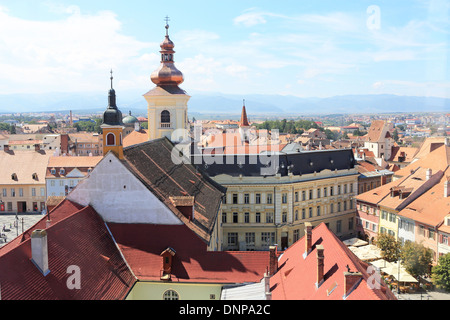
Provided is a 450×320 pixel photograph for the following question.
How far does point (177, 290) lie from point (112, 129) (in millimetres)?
9146

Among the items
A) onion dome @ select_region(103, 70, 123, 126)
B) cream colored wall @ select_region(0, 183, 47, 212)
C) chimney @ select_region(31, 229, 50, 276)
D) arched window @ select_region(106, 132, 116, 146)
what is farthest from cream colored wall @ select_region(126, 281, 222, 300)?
cream colored wall @ select_region(0, 183, 47, 212)

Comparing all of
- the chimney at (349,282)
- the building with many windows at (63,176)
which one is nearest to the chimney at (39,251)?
the chimney at (349,282)

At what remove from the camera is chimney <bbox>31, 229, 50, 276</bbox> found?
47.6 feet

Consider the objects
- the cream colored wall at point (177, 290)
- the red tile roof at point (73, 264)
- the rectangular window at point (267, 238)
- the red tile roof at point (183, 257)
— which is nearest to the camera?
the red tile roof at point (73, 264)

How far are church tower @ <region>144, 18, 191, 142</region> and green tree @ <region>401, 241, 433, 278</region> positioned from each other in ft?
67.8

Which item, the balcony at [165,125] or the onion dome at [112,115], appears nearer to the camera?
the onion dome at [112,115]

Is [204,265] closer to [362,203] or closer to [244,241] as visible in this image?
[244,241]

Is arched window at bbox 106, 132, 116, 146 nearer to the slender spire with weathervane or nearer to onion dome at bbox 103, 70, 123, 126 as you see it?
onion dome at bbox 103, 70, 123, 126

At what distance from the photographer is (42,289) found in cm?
1380

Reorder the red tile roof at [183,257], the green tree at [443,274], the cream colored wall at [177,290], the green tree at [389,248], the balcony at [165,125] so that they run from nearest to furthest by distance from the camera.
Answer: the cream colored wall at [177,290] < the red tile roof at [183,257] < the green tree at [443,274] < the green tree at [389,248] < the balcony at [165,125]

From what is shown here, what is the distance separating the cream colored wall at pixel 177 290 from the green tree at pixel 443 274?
15.5 meters

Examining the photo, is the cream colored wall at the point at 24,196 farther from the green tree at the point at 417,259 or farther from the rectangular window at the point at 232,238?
the green tree at the point at 417,259

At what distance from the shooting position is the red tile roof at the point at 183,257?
68.4 ft

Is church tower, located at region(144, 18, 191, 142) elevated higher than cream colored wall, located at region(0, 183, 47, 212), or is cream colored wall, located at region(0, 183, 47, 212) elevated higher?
church tower, located at region(144, 18, 191, 142)
